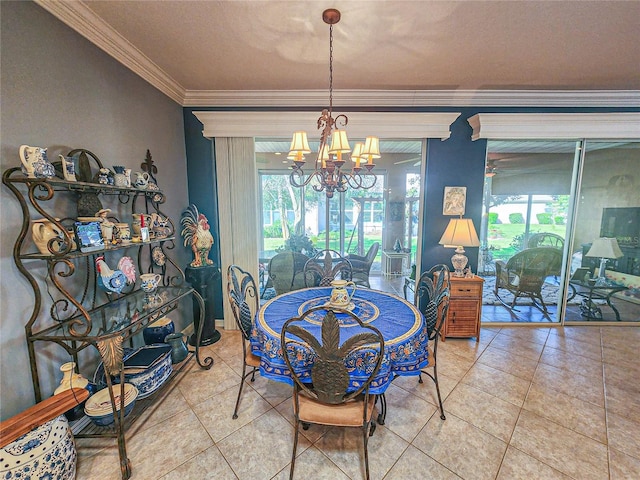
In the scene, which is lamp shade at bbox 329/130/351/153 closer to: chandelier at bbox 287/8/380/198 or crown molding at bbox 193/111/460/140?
chandelier at bbox 287/8/380/198

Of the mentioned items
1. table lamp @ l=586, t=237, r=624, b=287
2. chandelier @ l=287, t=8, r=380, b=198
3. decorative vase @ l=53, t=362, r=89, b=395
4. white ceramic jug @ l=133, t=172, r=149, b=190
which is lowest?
decorative vase @ l=53, t=362, r=89, b=395

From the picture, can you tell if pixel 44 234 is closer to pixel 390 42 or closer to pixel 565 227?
pixel 390 42

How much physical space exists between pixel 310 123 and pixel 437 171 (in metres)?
1.70

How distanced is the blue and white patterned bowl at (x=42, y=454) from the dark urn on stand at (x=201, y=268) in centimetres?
140

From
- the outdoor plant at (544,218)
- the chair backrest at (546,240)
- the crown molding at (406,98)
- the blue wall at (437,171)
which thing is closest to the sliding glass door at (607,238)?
the chair backrest at (546,240)

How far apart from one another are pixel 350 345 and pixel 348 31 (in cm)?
220

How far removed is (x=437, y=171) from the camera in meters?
3.20

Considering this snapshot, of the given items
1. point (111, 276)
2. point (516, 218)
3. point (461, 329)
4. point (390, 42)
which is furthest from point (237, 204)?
point (516, 218)

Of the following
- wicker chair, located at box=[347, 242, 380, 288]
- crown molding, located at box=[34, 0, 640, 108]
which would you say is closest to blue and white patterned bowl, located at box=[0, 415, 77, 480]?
crown molding, located at box=[34, 0, 640, 108]

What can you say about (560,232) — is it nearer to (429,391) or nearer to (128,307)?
(429,391)

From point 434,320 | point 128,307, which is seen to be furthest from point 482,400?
point 128,307

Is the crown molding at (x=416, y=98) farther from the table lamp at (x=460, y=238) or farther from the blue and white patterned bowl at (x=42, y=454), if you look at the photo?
the blue and white patterned bowl at (x=42, y=454)

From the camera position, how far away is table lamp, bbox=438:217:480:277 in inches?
110

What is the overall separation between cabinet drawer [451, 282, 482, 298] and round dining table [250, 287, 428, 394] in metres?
1.17
